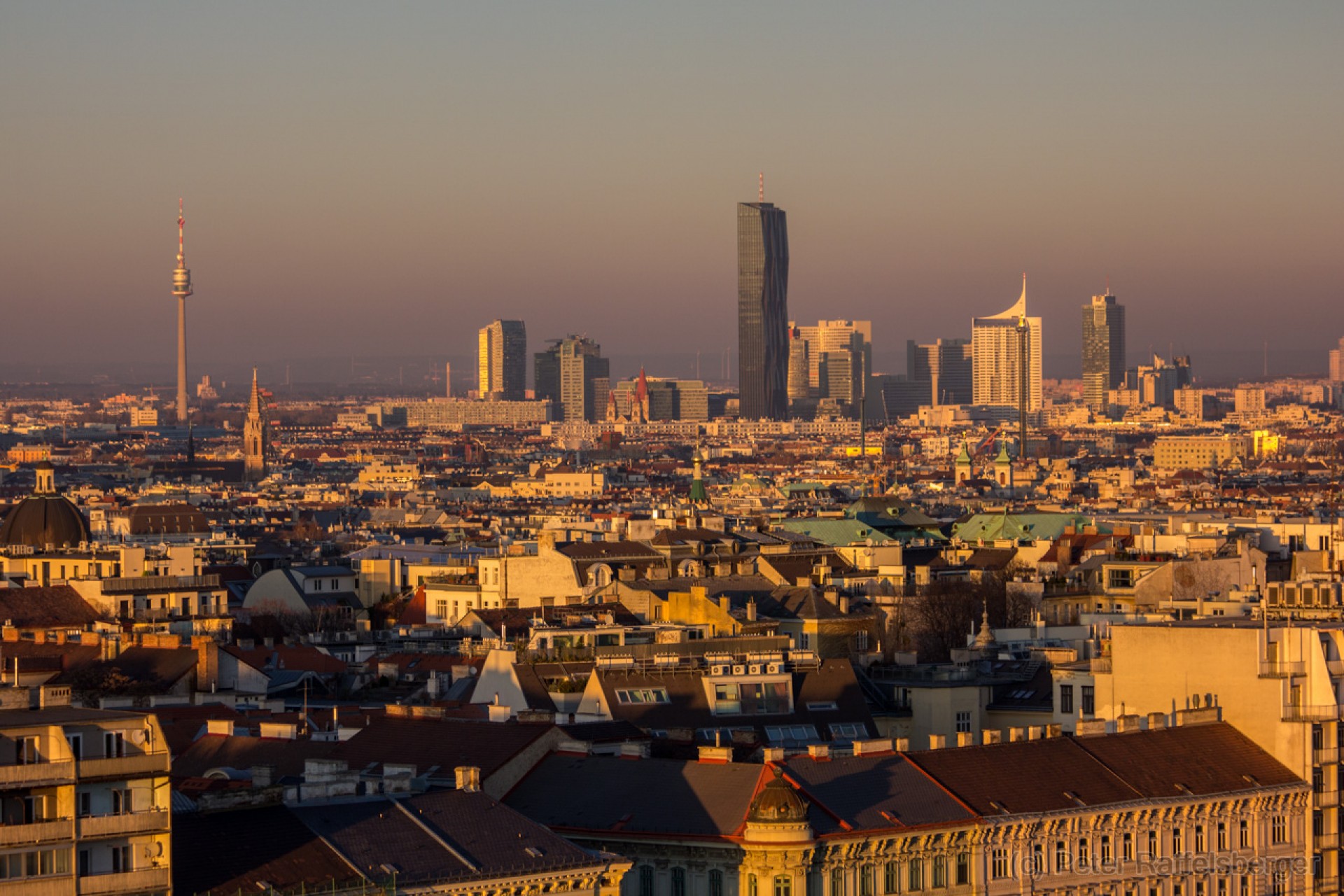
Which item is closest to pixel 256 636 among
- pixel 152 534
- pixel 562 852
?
pixel 562 852

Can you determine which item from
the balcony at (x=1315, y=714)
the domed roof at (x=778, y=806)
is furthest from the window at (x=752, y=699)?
the domed roof at (x=778, y=806)

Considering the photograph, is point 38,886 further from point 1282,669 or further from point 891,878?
point 1282,669

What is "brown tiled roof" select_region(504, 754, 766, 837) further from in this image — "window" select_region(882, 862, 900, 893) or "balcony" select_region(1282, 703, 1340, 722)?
"balcony" select_region(1282, 703, 1340, 722)

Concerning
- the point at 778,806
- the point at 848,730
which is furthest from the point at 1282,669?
the point at 778,806

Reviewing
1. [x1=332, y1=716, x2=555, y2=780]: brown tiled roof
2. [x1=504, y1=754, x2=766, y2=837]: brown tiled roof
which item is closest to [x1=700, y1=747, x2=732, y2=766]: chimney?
[x1=504, y1=754, x2=766, y2=837]: brown tiled roof

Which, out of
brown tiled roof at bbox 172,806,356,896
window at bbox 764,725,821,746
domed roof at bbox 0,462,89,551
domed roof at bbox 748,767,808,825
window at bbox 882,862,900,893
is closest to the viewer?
brown tiled roof at bbox 172,806,356,896
